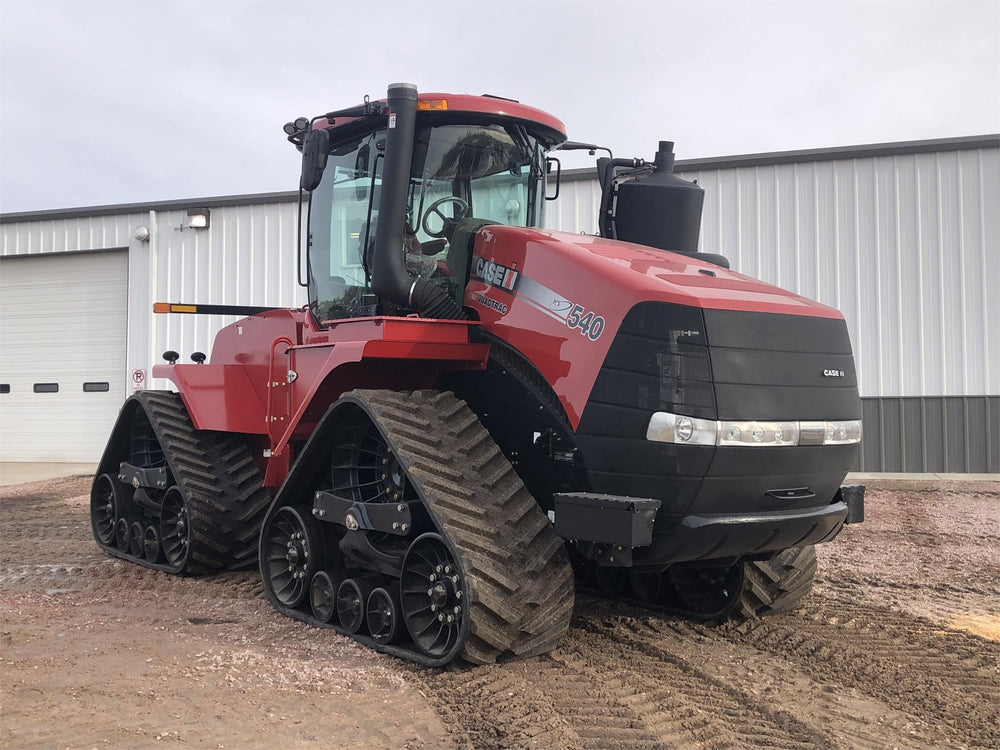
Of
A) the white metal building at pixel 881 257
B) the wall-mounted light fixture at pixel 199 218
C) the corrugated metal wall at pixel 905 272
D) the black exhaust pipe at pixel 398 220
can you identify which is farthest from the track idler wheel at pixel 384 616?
the wall-mounted light fixture at pixel 199 218

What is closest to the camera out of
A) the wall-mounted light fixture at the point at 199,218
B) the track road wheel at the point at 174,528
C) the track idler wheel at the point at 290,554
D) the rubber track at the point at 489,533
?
the rubber track at the point at 489,533

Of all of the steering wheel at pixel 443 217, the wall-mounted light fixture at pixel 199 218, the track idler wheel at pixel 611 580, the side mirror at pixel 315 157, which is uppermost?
the wall-mounted light fixture at pixel 199 218

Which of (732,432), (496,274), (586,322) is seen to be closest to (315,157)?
(496,274)

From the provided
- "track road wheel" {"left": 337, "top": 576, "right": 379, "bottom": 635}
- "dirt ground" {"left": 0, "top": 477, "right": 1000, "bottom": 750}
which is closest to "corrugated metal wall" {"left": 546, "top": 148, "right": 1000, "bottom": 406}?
"dirt ground" {"left": 0, "top": 477, "right": 1000, "bottom": 750}

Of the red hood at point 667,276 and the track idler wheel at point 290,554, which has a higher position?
the red hood at point 667,276

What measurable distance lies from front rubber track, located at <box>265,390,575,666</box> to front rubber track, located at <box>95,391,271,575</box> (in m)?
2.64

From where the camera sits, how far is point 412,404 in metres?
5.46

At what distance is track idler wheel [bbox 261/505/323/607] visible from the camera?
20.1 feet

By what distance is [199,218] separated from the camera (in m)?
18.2

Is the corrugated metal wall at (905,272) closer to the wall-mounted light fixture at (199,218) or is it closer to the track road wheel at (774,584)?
the wall-mounted light fixture at (199,218)

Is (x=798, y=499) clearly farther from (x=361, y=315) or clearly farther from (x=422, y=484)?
(x=361, y=315)

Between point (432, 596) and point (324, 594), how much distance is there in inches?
51.9

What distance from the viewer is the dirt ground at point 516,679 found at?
407 centimetres

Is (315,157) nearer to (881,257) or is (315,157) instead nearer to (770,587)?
(770,587)
